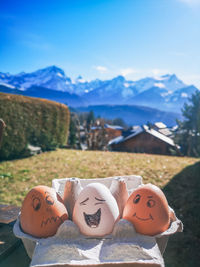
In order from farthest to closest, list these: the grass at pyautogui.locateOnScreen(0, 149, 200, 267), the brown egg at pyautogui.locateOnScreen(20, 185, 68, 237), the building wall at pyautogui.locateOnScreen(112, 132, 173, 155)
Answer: the building wall at pyautogui.locateOnScreen(112, 132, 173, 155), the grass at pyautogui.locateOnScreen(0, 149, 200, 267), the brown egg at pyautogui.locateOnScreen(20, 185, 68, 237)

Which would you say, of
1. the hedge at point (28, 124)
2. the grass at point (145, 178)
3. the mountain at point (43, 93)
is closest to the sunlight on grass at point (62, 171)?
the grass at point (145, 178)

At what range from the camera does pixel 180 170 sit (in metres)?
5.86

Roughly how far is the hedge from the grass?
63 centimetres

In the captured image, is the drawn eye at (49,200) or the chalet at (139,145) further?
the chalet at (139,145)

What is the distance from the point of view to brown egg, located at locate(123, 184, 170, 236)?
108 cm

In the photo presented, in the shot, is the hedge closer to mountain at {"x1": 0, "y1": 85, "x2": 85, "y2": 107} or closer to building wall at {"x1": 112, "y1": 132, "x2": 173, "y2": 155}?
mountain at {"x1": 0, "y1": 85, "x2": 85, "y2": 107}

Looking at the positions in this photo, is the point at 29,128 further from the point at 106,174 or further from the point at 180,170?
the point at 180,170

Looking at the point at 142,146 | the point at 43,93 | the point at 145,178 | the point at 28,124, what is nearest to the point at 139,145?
the point at 142,146

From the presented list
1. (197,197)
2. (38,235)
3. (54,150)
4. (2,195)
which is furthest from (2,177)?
(38,235)

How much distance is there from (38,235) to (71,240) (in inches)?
7.1

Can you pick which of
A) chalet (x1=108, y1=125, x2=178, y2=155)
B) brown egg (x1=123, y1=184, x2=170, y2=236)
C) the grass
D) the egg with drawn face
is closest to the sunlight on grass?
the grass

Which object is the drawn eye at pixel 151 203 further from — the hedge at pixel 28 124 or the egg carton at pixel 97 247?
the hedge at pixel 28 124

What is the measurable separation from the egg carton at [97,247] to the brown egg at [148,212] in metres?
0.04

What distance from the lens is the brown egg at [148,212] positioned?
1.08 m
